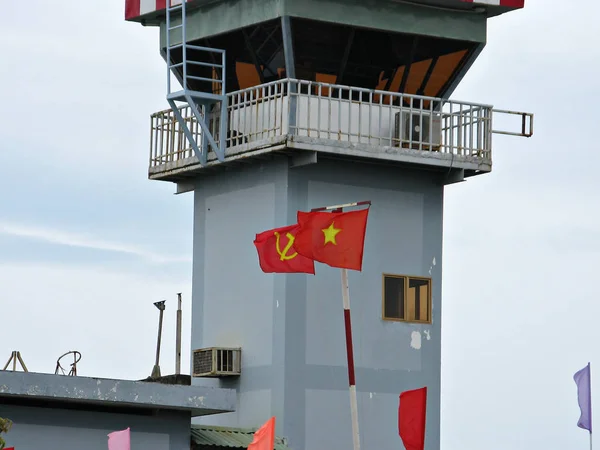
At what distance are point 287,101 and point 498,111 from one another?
14.9 feet

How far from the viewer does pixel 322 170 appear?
1459 inches

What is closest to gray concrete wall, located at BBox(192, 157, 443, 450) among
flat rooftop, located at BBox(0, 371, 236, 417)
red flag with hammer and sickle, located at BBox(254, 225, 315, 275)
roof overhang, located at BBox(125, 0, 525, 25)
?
flat rooftop, located at BBox(0, 371, 236, 417)

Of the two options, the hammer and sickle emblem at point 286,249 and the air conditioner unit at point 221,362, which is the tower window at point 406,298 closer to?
the air conditioner unit at point 221,362

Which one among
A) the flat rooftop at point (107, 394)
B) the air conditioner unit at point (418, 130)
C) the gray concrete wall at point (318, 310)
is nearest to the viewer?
the flat rooftop at point (107, 394)

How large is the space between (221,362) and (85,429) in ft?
16.0

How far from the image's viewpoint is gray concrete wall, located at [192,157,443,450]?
1430 inches

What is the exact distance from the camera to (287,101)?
36.2 meters

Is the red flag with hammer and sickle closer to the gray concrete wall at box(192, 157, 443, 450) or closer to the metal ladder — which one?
the gray concrete wall at box(192, 157, 443, 450)

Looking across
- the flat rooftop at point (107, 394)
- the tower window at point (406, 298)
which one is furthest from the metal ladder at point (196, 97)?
the flat rooftop at point (107, 394)

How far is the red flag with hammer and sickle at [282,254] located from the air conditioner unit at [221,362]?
480cm

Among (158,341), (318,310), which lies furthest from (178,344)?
(318,310)

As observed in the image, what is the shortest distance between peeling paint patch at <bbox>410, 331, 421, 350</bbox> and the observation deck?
3256mm

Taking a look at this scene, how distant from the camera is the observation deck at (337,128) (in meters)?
36.3

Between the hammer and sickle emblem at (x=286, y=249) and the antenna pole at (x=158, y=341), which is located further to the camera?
the antenna pole at (x=158, y=341)
